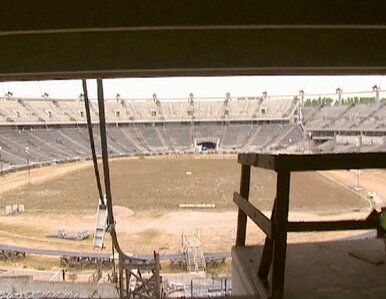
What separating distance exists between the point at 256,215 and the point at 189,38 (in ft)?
5.10

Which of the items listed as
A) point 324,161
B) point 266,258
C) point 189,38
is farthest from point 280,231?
point 189,38

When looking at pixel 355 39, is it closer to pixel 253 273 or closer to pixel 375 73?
pixel 375 73

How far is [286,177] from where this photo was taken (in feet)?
5.94

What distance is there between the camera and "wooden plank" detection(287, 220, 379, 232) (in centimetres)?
194

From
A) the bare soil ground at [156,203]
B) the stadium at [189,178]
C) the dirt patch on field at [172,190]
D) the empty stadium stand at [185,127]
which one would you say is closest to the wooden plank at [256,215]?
the stadium at [189,178]

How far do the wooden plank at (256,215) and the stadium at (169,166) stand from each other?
7.93 m

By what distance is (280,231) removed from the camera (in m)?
1.85

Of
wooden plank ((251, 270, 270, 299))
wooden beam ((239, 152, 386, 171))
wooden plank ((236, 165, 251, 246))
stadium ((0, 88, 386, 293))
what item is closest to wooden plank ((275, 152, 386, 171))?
wooden beam ((239, 152, 386, 171))

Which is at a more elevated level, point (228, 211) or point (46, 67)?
point (46, 67)

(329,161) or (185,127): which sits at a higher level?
(329,161)

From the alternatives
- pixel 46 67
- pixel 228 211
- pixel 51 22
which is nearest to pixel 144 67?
pixel 46 67

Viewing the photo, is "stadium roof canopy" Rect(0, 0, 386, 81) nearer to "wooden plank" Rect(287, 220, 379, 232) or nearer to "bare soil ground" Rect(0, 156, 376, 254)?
"wooden plank" Rect(287, 220, 379, 232)

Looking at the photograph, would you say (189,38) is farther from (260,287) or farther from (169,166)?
(169,166)

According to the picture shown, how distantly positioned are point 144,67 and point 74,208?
15590 millimetres
